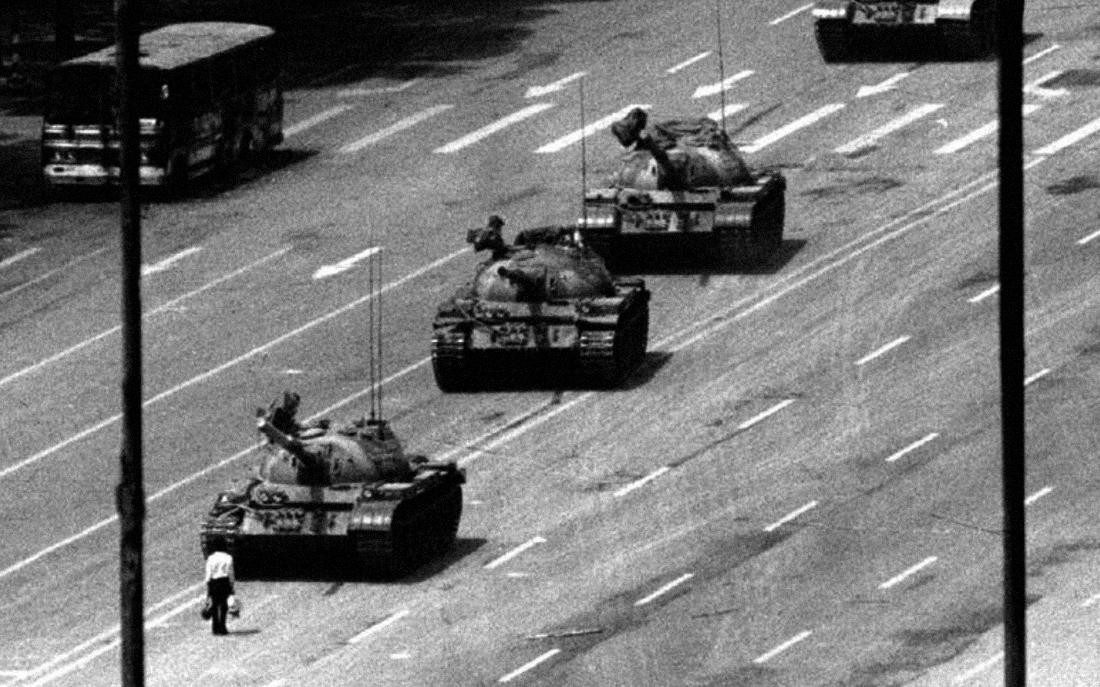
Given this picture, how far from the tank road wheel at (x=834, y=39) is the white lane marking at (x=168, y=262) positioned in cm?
1717

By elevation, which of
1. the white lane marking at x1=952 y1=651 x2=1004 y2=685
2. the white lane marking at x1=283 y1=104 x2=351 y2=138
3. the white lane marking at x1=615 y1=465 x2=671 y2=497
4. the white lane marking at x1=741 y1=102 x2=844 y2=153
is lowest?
the white lane marking at x1=283 y1=104 x2=351 y2=138

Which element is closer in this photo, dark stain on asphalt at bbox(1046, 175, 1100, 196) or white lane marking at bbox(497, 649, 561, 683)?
white lane marking at bbox(497, 649, 561, 683)

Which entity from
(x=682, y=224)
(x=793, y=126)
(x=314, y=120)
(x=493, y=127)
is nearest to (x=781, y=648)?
(x=682, y=224)

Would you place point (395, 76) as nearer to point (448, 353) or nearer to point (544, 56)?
point (544, 56)

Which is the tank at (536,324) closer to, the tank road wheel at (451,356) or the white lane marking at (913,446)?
the tank road wheel at (451,356)

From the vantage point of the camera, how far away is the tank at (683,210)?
69.1 m

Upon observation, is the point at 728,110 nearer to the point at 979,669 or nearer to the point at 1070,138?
the point at 1070,138

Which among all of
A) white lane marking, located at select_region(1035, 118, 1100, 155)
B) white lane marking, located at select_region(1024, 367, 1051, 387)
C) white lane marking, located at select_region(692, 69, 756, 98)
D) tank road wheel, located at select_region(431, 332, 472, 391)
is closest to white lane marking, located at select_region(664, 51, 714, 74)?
white lane marking, located at select_region(692, 69, 756, 98)

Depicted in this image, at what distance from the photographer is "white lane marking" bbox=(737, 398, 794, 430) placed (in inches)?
2343

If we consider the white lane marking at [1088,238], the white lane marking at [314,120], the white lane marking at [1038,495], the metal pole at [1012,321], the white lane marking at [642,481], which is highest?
the metal pole at [1012,321]

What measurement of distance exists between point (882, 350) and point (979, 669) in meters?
17.9

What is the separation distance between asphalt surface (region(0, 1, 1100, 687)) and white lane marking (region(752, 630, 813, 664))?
9 cm

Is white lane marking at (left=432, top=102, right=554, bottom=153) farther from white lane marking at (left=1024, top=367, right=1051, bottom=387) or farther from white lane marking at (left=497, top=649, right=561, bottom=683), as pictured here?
white lane marking at (left=497, top=649, right=561, bottom=683)

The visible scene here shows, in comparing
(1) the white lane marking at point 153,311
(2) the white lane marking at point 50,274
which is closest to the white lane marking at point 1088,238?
(1) the white lane marking at point 153,311
